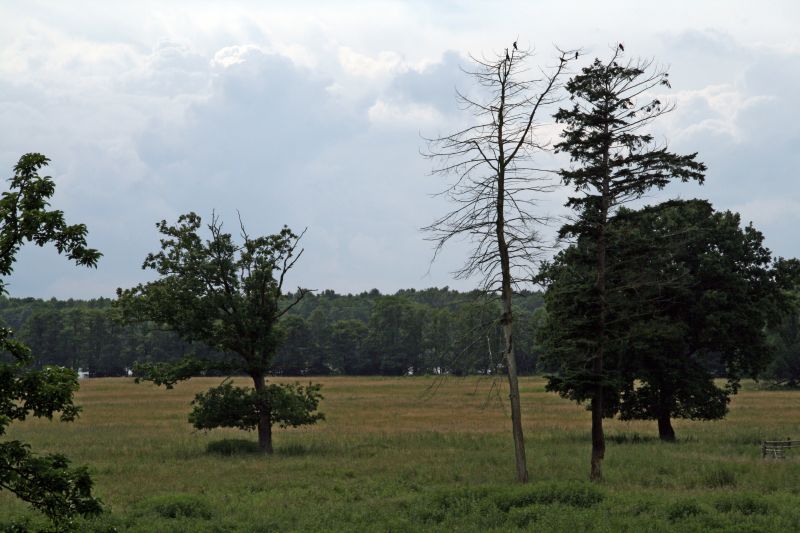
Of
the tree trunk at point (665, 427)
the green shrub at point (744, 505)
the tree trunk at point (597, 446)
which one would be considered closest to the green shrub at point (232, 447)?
the tree trunk at point (597, 446)

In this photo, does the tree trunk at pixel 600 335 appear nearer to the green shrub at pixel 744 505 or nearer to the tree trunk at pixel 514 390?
the tree trunk at pixel 514 390

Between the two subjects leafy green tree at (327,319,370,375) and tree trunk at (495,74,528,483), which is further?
leafy green tree at (327,319,370,375)

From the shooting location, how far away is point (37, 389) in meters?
11.0

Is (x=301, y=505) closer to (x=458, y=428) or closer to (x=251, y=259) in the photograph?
(x=251, y=259)

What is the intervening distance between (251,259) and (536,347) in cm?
1506

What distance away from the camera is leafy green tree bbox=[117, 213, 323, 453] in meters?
36.4

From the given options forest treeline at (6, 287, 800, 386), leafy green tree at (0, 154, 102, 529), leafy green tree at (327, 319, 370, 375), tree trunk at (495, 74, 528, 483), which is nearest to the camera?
leafy green tree at (0, 154, 102, 529)

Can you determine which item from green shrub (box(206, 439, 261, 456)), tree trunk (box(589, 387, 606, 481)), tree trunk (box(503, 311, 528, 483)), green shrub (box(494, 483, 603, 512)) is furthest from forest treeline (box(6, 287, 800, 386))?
green shrub (box(494, 483, 603, 512))

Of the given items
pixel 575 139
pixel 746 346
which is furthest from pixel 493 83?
pixel 746 346

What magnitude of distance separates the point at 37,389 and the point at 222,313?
1080 inches

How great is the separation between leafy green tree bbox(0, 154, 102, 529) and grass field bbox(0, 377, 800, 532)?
5.10m

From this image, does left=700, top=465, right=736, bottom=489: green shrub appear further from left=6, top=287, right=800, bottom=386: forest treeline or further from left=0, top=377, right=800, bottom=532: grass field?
left=6, top=287, right=800, bottom=386: forest treeline

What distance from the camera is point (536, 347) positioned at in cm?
3712

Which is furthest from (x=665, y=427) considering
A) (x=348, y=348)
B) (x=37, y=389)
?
(x=348, y=348)
